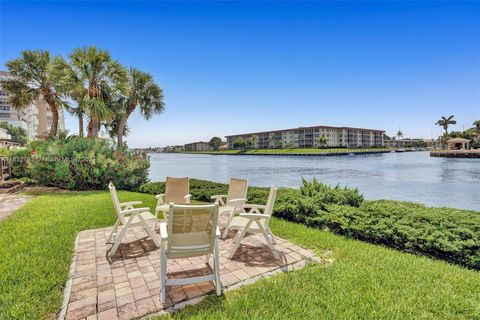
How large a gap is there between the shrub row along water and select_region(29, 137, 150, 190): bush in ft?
23.4

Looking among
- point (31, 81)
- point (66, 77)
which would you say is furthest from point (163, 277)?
point (31, 81)

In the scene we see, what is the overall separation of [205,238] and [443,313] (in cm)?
238

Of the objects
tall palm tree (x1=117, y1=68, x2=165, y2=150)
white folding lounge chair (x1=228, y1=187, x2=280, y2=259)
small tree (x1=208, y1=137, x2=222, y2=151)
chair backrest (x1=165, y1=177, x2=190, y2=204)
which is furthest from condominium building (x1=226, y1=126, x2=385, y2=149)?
white folding lounge chair (x1=228, y1=187, x2=280, y2=259)

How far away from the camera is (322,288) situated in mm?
2600

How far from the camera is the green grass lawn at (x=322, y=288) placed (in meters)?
2.21

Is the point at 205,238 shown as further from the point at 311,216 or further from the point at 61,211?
the point at 61,211

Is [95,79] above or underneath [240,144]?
above

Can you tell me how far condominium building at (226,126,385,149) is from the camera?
88.9 meters

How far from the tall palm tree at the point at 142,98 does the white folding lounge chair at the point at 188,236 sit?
Result: 1723 centimetres

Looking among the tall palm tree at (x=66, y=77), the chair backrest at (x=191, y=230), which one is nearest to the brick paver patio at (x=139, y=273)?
the chair backrest at (x=191, y=230)

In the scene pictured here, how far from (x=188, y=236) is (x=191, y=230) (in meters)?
0.07

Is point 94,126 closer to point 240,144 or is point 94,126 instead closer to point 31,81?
point 31,81

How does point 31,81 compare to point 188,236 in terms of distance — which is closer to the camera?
point 188,236

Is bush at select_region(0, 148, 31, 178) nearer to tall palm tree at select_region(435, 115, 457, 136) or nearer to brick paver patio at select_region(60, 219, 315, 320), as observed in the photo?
brick paver patio at select_region(60, 219, 315, 320)
